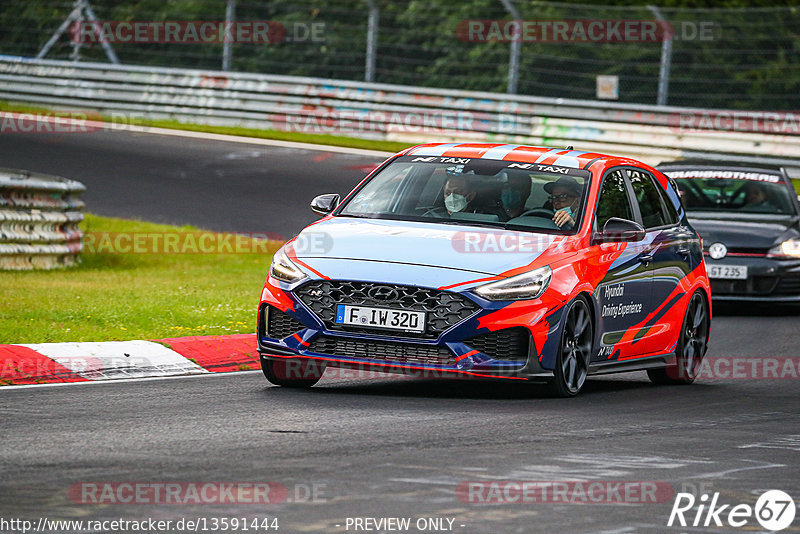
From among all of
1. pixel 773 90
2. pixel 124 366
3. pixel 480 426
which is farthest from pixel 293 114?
pixel 480 426

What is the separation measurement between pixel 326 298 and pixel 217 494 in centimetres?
316

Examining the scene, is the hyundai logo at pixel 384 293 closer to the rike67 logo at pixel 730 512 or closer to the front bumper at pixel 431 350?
the front bumper at pixel 431 350

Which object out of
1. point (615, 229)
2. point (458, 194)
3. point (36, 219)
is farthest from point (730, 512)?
point (36, 219)

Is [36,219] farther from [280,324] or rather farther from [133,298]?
[280,324]

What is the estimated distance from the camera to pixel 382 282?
9281mm

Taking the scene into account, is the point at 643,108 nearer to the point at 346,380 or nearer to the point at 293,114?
the point at 293,114

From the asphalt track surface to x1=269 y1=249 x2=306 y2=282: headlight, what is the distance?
0.72 m

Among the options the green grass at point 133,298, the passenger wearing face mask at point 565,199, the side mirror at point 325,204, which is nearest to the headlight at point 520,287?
the passenger wearing face mask at point 565,199

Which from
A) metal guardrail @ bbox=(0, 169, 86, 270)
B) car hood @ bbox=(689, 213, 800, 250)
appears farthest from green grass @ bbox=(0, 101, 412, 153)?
car hood @ bbox=(689, 213, 800, 250)

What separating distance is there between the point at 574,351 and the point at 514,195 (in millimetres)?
1174

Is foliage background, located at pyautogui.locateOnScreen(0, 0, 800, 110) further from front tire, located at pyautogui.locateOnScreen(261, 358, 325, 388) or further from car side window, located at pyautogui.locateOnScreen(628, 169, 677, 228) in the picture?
front tire, located at pyautogui.locateOnScreen(261, 358, 325, 388)

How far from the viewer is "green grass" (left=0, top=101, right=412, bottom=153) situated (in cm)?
2858

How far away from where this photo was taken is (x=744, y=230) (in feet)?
55.4

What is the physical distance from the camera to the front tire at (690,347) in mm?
11727
